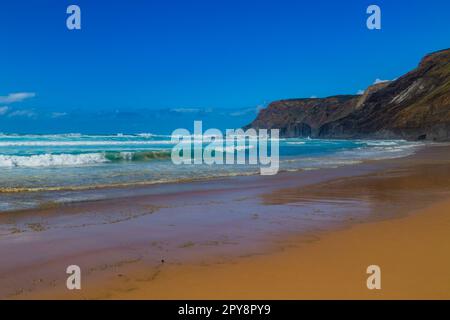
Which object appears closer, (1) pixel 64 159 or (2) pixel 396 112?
(1) pixel 64 159

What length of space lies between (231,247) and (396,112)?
98401 millimetres

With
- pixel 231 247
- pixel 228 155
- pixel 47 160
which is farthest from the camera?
pixel 228 155

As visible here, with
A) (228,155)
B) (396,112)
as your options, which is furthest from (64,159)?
(396,112)

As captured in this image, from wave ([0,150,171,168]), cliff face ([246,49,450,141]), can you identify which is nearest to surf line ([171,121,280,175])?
wave ([0,150,171,168])

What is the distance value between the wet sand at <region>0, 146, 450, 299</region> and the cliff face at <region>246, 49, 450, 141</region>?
66.2 m

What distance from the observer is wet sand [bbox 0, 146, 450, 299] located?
4.01m

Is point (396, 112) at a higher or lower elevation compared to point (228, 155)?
higher

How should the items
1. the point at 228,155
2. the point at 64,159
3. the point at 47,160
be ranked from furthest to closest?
the point at 228,155 → the point at 64,159 → the point at 47,160

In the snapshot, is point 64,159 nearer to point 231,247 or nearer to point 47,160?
point 47,160

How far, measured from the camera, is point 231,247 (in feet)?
18.3

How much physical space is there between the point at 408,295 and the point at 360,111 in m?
118

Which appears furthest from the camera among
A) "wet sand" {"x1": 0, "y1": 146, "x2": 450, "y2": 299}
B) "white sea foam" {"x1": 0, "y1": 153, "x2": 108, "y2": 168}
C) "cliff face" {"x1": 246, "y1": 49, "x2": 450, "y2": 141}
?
"cliff face" {"x1": 246, "y1": 49, "x2": 450, "y2": 141}

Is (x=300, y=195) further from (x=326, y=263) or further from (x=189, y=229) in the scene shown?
(x=326, y=263)

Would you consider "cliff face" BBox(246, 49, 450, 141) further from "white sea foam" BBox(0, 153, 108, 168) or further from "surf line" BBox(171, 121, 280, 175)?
"white sea foam" BBox(0, 153, 108, 168)
